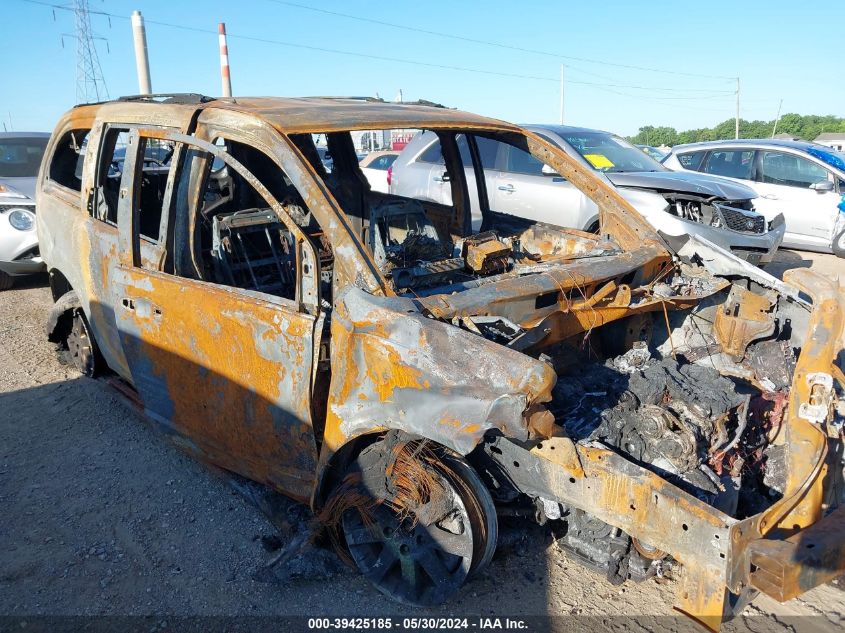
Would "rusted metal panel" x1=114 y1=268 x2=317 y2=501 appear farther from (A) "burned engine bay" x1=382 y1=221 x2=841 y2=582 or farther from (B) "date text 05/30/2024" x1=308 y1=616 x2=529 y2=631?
(A) "burned engine bay" x1=382 y1=221 x2=841 y2=582

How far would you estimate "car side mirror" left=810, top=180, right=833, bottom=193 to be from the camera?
8.83 metres

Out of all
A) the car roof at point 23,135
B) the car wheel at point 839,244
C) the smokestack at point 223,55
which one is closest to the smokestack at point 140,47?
the smokestack at point 223,55

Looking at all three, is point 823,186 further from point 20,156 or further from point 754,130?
point 754,130

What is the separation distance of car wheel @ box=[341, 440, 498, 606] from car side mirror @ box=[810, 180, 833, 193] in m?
8.51

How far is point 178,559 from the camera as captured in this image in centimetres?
300

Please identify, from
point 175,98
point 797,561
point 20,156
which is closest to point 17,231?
point 20,156

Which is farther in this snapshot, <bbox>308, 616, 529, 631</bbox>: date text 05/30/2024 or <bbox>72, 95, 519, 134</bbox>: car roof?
<bbox>72, 95, 519, 134</bbox>: car roof

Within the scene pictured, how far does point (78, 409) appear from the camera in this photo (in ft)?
14.6

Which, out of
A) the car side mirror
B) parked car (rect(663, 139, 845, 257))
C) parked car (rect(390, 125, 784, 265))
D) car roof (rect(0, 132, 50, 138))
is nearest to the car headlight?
car roof (rect(0, 132, 50, 138))

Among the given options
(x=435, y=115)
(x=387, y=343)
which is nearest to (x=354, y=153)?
(x=435, y=115)

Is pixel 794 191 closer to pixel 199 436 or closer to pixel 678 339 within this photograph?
pixel 678 339

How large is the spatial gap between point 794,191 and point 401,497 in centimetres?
883

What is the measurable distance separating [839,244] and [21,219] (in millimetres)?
10105

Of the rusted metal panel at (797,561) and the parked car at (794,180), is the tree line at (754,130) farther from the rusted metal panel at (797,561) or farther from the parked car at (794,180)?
the rusted metal panel at (797,561)
